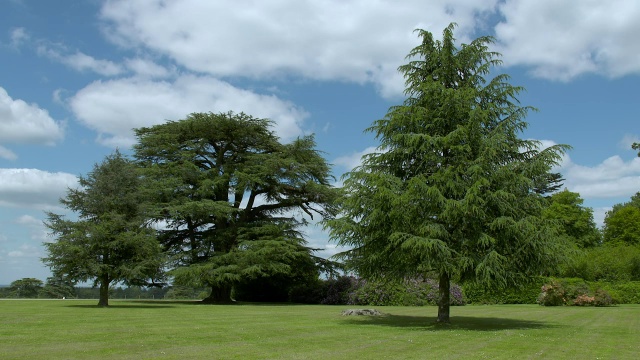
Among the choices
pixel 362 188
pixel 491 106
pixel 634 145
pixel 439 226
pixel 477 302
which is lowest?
pixel 477 302

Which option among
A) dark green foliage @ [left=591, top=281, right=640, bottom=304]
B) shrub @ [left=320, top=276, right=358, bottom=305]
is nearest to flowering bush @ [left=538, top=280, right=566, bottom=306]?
dark green foliage @ [left=591, top=281, right=640, bottom=304]

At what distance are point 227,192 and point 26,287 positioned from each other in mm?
25262

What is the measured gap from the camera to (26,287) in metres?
50.4

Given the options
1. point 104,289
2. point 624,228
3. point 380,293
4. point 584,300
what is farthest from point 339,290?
point 624,228

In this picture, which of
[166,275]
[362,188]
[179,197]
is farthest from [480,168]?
[179,197]

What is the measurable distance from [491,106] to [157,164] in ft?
84.1

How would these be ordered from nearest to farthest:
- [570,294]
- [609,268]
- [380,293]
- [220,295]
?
[570,294], [380,293], [609,268], [220,295]

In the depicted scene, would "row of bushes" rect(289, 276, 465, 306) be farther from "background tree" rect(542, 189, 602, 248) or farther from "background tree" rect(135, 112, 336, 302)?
"background tree" rect(542, 189, 602, 248)

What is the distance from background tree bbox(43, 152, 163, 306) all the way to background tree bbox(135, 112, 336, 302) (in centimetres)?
499

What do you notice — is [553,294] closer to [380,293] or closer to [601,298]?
[601,298]

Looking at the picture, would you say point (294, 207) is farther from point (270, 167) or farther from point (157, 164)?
point (157, 164)

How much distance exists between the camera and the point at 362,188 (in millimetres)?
18312

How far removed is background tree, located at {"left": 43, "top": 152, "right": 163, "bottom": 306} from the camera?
26781mm

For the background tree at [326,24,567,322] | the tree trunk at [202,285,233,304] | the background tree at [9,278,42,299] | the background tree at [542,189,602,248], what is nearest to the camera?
the background tree at [326,24,567,322]
